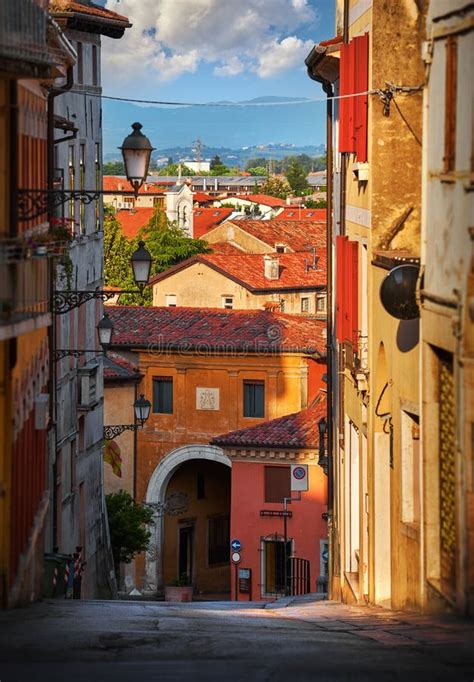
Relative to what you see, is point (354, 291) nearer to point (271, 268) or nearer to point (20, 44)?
point (20, 44)

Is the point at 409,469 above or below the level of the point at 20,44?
below

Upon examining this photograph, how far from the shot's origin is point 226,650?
11844 millimetres

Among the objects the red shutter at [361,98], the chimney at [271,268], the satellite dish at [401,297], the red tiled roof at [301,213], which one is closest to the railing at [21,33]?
the satellite dish at [401,297]

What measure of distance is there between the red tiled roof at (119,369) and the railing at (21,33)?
130 ft

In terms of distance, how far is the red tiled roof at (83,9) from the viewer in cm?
3259

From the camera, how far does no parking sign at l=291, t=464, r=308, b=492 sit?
160ft

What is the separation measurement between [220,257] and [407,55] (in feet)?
200

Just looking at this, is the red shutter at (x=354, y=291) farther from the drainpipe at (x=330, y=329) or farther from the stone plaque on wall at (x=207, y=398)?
the stone plaque on wall at (x=207, y=398)

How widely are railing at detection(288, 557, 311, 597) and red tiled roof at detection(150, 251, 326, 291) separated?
30.4m

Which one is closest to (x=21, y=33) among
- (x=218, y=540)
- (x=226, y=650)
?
(x=226, y=650)

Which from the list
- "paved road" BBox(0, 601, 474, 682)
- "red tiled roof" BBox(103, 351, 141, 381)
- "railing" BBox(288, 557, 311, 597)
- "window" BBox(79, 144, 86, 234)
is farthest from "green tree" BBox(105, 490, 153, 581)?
"paved road" BBox(0, 601, 474, 682)

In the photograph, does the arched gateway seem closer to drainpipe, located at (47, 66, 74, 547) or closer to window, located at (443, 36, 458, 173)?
drainpipe, located at (47, 66, 74, 547)

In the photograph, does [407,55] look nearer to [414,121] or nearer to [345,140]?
[414,121]

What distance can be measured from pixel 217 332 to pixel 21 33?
142ft
